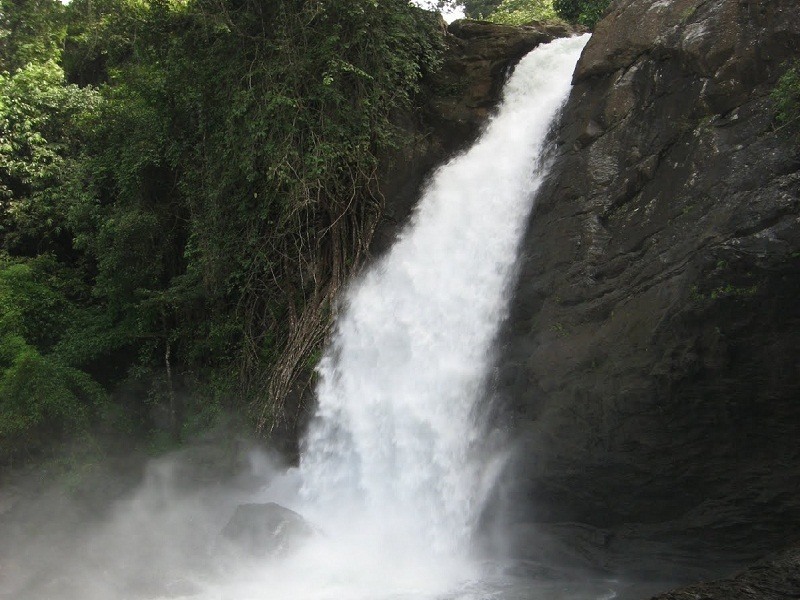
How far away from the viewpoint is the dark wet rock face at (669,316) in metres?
6.43

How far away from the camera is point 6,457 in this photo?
11.1 metres

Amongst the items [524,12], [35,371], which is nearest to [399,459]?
[35,371]

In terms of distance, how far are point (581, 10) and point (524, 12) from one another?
268cm

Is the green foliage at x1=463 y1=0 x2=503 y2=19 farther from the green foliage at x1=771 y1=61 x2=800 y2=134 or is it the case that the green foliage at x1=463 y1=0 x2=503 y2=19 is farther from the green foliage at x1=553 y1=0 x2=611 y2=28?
the green foliage at x1=771 y1=61 x2=800 y2=134

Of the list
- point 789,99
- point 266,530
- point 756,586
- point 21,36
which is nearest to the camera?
point 756,586

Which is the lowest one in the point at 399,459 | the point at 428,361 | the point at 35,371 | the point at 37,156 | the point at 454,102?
the point at 399,459

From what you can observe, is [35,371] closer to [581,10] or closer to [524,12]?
[581,10]

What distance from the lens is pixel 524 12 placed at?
58.3 ft

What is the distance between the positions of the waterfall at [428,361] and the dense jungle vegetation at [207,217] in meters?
0.92

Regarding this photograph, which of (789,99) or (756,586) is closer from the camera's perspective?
(756,586)

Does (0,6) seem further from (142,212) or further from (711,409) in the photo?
(711,409)

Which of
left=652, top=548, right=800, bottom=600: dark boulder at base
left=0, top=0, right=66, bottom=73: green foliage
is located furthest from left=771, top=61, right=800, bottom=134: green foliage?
left=0, top=0, right=66, bottom=73: green foliage

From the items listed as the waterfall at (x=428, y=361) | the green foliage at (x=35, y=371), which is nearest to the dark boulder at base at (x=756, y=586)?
the waterfall at (x=428, y=361)

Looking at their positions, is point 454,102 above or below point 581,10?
below
